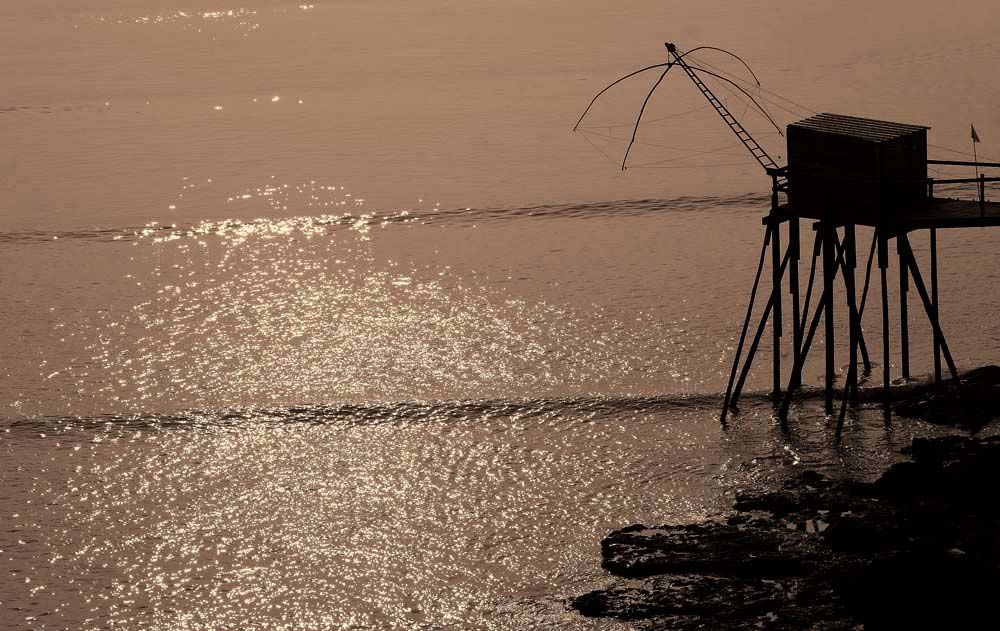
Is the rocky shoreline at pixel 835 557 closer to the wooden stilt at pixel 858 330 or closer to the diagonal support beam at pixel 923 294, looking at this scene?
the diagonal support beam at pixel 923 294

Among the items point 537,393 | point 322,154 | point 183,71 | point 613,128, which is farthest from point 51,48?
point 537,393

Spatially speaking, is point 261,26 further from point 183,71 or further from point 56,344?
point 56,344

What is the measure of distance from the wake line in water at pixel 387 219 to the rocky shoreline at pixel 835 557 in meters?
16.5

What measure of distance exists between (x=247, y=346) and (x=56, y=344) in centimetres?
362

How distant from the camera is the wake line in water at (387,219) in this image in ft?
113

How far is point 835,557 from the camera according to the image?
16.7 meters

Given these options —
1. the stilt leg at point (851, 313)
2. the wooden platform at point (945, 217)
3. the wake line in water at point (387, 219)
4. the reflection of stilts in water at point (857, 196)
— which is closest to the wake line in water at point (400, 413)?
the stilt leg at point (851, 313)

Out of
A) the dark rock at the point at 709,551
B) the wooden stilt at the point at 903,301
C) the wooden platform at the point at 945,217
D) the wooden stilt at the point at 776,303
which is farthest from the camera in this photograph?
the wooden stilt at the point at 776,303

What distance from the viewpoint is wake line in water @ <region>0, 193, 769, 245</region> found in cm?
3453

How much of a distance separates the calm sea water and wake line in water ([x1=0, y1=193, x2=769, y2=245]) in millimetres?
127

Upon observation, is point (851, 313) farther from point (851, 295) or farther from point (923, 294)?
point (923, 294)

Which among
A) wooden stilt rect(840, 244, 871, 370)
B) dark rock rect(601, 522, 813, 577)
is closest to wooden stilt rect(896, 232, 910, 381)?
wooden stilt rect(840, 244, 871, 370)

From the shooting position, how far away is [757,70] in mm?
48438

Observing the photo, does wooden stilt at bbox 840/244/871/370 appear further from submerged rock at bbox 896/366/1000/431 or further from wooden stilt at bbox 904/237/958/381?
submerged rock at bbox 896/366/1000/431
